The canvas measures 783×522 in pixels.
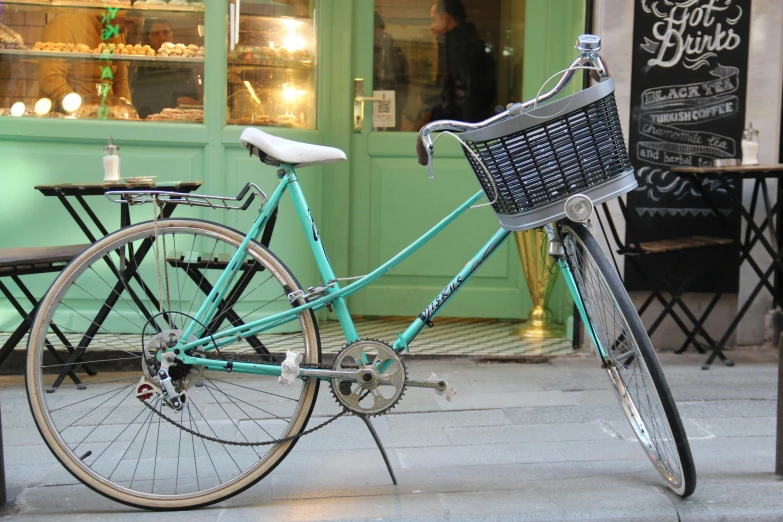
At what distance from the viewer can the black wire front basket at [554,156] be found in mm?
3002

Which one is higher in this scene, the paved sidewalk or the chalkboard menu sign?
the chalkboard menu sign

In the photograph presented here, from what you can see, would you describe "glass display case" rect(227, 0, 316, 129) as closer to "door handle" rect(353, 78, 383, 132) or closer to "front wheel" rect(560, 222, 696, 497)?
"door handle" rect(353, 78, 383, 132)

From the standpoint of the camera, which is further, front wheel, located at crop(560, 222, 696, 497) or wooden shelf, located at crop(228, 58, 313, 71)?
wooden shelf, located at crop(228, 58, 313, 71)

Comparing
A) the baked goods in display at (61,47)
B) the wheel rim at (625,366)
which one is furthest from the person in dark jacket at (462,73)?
the wheel rim at (625,366)

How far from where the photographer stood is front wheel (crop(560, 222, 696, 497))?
307cm

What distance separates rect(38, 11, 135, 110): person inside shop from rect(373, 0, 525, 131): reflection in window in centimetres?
169

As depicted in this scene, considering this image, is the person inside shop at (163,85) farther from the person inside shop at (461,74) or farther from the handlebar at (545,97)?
the handlebar at (545,97)

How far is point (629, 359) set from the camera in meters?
3.26

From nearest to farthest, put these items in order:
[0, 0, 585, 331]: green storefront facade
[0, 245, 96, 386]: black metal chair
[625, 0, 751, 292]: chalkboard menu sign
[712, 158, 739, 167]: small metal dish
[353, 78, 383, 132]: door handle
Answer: [0, 245, 96, 386]: black metal chair → [712, 158, 739, 167]: small metal dish → [625, 0, 751, 292]: chalkboard menu sign → [0, 0, 585, 331]: green storefront facade → [353, 78, 383, 132]: door handle

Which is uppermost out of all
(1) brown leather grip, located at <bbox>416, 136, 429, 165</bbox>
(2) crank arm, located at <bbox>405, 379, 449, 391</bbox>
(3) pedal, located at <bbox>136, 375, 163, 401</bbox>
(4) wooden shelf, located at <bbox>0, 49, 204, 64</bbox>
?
(4) wooden shelf, located at <bbox>0, 49, 204, 64</bbox>

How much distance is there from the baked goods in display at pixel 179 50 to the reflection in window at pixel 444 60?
1239 millimetres

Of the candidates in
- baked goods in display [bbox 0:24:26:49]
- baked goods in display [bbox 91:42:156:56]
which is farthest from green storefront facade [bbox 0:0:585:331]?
baked goods in display [bbox 0:24:26:49]

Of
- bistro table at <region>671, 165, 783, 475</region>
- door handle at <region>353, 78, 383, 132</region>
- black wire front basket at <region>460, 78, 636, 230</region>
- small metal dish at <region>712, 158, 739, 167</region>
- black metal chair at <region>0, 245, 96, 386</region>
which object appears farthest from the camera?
door handle at <region>353, 78, 383, 132</region>

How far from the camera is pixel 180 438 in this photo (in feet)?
13.0
